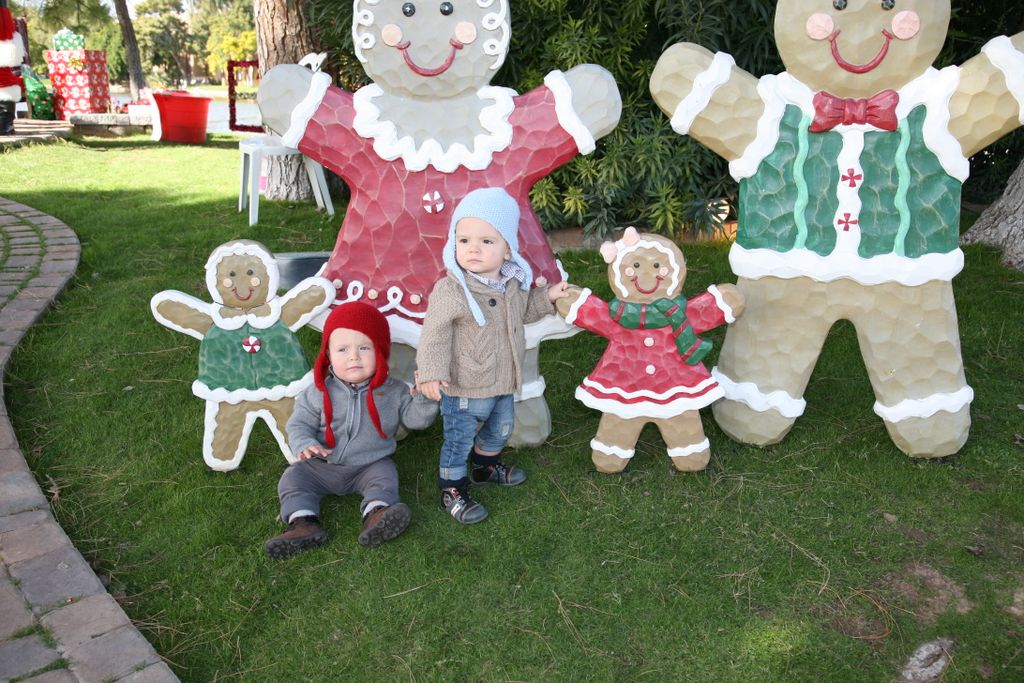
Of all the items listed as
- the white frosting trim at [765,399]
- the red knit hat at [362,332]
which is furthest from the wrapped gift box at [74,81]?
the white frosting trim at [765,399]

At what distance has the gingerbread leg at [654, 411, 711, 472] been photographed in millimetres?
2910

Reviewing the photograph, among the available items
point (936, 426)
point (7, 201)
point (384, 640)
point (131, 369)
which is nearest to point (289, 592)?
point (384, 640)

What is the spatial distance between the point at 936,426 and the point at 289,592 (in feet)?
7.35

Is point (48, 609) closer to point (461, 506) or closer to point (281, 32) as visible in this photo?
point (461, 506)

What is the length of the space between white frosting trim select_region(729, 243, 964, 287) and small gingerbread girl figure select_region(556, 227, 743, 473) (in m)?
0.19

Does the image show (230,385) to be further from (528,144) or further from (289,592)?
(528,144)

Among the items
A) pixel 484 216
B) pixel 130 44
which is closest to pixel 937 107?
pixel 484 216

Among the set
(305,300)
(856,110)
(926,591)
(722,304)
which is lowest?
(926,591)

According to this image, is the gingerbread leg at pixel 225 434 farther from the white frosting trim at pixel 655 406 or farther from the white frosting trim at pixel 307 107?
the white frosting trim at pixel 655 406

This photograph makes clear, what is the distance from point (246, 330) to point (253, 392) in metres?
0.22

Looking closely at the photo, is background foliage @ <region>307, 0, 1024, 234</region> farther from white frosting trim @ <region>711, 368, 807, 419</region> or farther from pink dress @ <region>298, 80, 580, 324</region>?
white frosting trim @ <region>711, 368, 807, 419</region>

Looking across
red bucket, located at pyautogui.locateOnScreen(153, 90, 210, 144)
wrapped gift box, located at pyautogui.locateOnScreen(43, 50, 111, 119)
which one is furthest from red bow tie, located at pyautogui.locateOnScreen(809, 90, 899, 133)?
wrapped gift box, located at pyautogui.locateOnScreen(43, 50, 111, 119)

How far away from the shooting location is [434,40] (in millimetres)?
2855

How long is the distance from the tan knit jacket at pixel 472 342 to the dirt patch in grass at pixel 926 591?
1.29 metres
